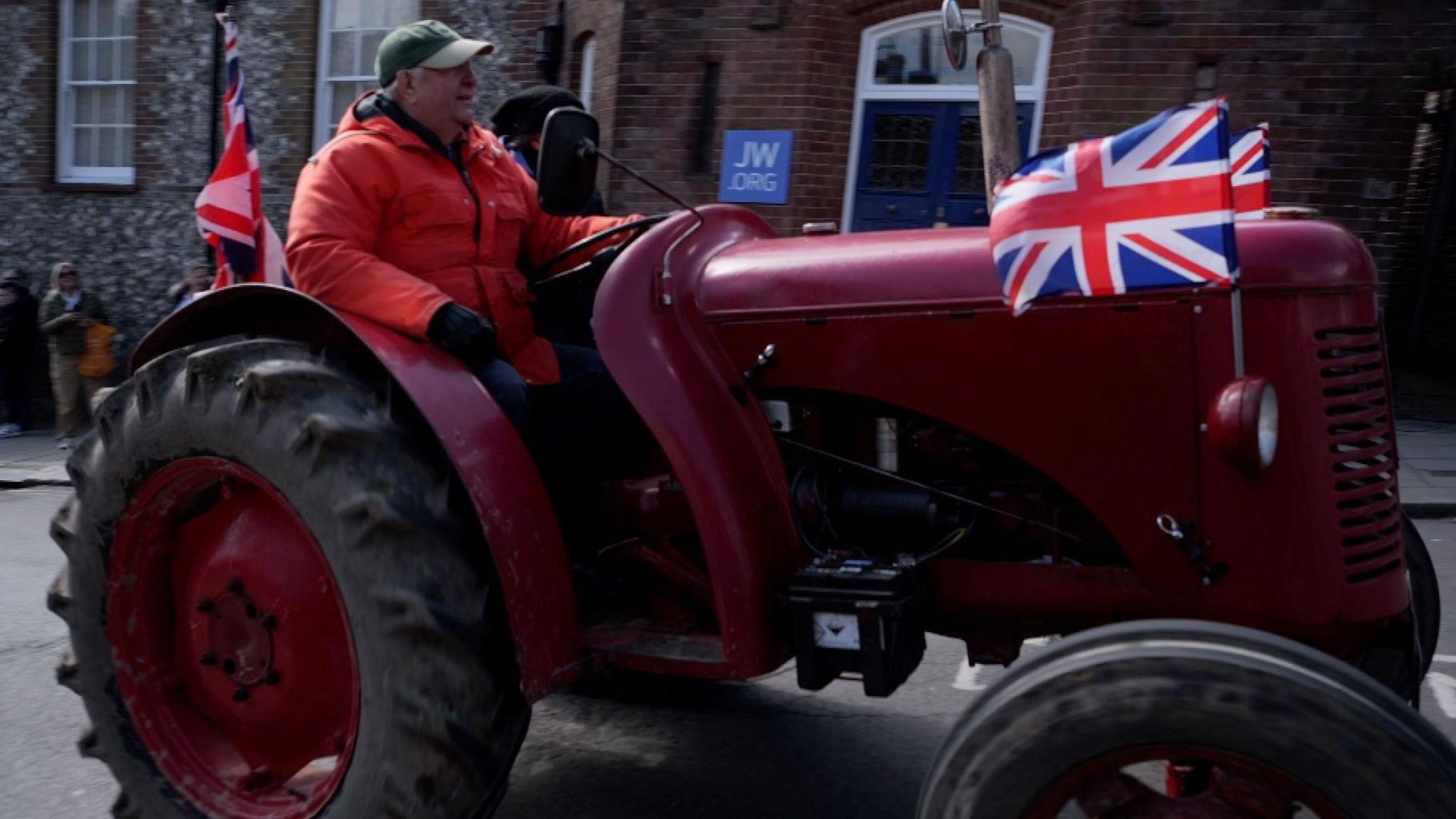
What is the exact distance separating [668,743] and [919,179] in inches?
316

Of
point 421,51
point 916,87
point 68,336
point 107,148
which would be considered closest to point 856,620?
point 421,51

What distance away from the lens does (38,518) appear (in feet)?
29.5

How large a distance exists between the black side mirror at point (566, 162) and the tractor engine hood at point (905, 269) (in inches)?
13.6

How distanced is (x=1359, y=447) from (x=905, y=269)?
0.90 metres

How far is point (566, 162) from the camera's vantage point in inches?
106

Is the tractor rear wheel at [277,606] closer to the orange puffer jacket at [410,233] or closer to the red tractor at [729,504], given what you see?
the red tractor at [729,504]

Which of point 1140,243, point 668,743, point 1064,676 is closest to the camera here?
point 1064,676

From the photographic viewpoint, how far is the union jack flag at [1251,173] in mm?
3287

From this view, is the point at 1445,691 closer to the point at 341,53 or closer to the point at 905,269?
the point at 905,269

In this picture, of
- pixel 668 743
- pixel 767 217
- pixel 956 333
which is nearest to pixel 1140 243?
pixel 956 333

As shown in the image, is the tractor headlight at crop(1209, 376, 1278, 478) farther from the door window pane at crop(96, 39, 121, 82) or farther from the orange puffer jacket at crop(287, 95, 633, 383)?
the door window pane at crop(96, 39, 121, 82)

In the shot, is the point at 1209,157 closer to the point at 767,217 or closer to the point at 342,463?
the point at 342,463

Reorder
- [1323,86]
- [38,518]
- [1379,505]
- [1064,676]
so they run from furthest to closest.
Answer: [1323,86] → [38,518] → [1379,505] → [1064,676]

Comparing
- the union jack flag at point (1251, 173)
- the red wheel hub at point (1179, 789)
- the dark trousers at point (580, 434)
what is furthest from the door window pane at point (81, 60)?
the red wheel hub at point (1179, 789)
